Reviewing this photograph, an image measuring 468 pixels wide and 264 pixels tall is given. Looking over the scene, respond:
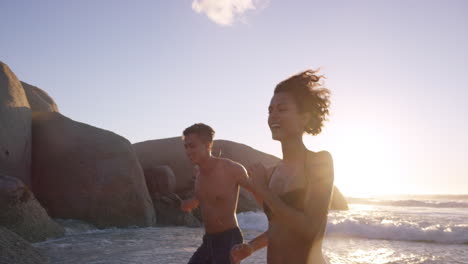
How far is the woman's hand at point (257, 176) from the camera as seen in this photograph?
1669 mm

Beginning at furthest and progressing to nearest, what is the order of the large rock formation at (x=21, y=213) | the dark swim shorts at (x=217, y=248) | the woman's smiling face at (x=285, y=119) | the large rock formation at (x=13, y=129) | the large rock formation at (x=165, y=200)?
the large rock formation at (x=165, y=200), the large rock formation at (x=13, y=129), the large rock formation at (x=21, y=213), the dark swim shorts at (x=217, y=248), the woman's smiling face at (x=285, y=119)

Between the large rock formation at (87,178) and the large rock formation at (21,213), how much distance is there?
1.77m

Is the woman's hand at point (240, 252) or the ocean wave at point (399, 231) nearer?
the woman's hand at point (240, 252)

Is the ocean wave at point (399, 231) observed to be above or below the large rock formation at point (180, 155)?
below

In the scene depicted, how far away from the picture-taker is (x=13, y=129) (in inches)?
339

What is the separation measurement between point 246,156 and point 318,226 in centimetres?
1385

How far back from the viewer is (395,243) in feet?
25.9

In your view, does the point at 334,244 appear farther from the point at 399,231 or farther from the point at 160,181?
the point at 160,181

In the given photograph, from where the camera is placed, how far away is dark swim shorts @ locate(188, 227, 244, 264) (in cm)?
368

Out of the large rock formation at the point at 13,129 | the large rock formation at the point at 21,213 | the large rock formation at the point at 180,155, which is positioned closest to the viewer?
the large rock formation at the point at 21,213

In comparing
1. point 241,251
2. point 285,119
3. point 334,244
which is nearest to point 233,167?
point 241,251

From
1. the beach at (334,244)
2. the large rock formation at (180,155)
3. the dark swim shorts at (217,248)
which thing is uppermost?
the large rock formation at (180,155)

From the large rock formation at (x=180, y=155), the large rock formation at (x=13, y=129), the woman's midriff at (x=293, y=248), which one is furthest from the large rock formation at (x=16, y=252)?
the large rock formation at (x=180, y=155)

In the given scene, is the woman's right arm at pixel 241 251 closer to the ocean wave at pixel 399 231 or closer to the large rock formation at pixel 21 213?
the large rock formation at pixel 21 213
